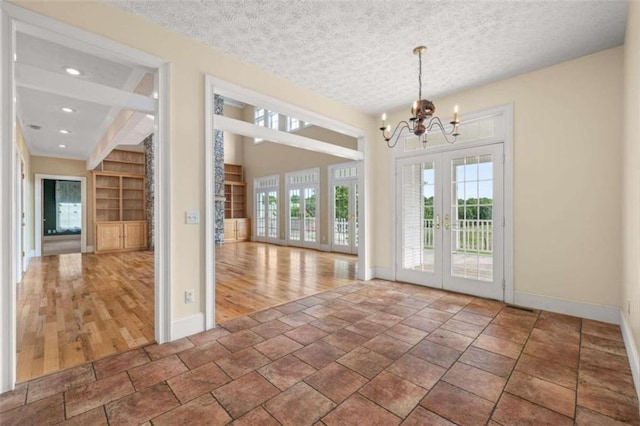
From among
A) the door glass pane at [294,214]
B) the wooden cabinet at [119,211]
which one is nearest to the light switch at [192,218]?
the door glass pane at [294,214]

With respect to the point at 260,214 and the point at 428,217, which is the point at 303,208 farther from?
the point at 428,217

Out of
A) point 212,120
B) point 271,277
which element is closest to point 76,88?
point 212,120

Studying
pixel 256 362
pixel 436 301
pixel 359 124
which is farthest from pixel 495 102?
pixel 256 362

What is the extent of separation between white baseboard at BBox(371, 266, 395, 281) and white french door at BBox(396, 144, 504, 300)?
0.42ft

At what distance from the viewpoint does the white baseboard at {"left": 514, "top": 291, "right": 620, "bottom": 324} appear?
2985 millimetres

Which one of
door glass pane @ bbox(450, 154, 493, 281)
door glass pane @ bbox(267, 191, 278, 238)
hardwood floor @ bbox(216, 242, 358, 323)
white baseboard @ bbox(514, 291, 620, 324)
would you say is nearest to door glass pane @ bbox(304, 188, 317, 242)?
hardwood floor @ bbox(216, 242, 358, 323)

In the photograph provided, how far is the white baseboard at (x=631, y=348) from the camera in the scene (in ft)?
6.20

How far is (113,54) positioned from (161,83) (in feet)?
1.25

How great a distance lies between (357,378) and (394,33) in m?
2.97

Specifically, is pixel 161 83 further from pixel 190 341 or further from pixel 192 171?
pixel 190 341

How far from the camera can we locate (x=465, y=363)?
225 centimetres

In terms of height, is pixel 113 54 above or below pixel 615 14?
below

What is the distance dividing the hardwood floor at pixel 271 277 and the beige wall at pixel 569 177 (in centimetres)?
265

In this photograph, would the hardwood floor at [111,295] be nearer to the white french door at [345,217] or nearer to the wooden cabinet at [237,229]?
the white french door at [345,217]
